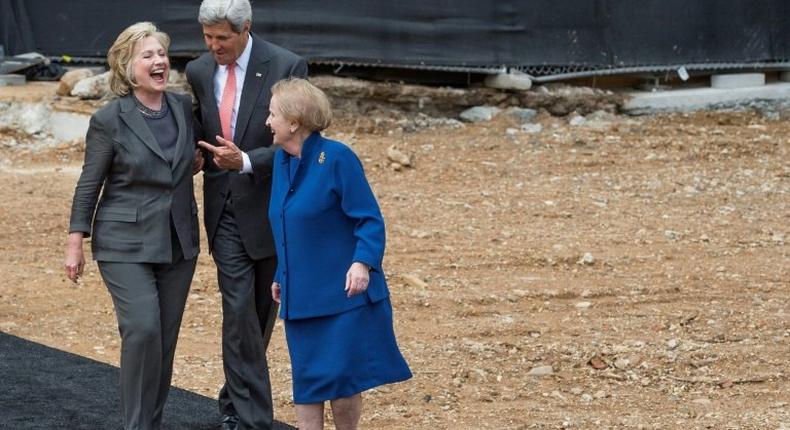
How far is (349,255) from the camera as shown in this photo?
4883mm

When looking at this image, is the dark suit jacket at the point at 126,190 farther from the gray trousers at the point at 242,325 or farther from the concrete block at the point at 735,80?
the concrete block at the point at 735,80

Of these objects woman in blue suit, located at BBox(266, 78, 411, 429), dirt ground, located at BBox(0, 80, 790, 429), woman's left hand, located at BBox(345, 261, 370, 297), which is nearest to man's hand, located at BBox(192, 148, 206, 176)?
woman in blue suit, located at BBox(266, 78, 411, 429)

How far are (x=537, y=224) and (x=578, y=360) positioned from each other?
288 cm

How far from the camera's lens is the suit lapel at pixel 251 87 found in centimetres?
555

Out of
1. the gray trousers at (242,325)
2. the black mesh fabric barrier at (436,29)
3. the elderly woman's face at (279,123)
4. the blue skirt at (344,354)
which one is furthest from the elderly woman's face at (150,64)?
the black mesh fabric barrier at (436,29)

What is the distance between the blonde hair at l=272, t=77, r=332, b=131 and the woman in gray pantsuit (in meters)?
0.54

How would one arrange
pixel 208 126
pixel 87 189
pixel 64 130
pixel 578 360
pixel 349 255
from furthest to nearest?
pixel 64 130
pixel 578 360
pixel 208 126
pixel 87 189
pixel 349 255

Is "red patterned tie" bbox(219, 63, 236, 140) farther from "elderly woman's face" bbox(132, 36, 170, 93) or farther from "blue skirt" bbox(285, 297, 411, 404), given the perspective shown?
"blue skirt" bbox(285, 297, 411, 404)

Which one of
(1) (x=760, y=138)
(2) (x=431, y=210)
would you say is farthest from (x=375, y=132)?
(1) (x=760, y=138)

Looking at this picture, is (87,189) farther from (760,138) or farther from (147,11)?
(760,138)

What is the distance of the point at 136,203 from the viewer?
17.3 feet

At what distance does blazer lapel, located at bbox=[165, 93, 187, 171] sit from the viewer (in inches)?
209

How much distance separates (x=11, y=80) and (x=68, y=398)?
21.6ft

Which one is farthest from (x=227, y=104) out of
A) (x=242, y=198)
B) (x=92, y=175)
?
(x=92, y=175)
